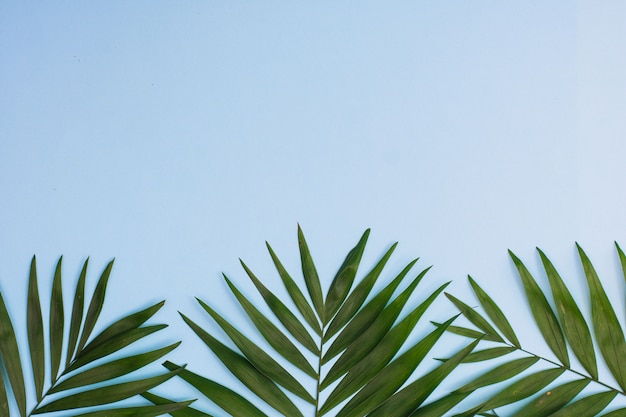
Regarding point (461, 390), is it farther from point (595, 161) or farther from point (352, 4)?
point (352, 4)

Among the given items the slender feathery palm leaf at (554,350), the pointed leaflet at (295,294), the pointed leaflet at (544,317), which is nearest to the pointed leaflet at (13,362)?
the pointed leaflet at (295,294)

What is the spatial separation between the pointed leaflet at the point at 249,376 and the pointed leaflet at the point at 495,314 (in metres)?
0.32

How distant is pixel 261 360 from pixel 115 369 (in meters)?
0.21

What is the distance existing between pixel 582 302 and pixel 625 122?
302 mm

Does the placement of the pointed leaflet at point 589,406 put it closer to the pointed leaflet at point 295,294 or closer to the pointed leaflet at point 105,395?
the pointed leaflet at point 295,294

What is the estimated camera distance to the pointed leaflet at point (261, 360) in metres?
0.91

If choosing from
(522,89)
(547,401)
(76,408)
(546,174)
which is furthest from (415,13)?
(76,408)

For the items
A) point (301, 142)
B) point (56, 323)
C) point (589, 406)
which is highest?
point (301, 142)

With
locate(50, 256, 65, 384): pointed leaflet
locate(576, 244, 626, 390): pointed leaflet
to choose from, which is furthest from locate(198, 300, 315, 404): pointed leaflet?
locate(576, 244, 626, 390): pointed leaflet

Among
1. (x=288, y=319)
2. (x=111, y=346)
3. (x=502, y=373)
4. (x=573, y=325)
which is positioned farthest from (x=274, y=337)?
(x=573, y=325)

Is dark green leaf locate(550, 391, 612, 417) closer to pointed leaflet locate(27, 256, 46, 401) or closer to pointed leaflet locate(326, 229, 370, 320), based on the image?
pointed leaflet locate(326, 229, 370, 320)

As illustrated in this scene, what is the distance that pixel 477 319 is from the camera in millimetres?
962

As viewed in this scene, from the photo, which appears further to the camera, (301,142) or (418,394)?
(301,142)

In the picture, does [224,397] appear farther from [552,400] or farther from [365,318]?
[552,400]
